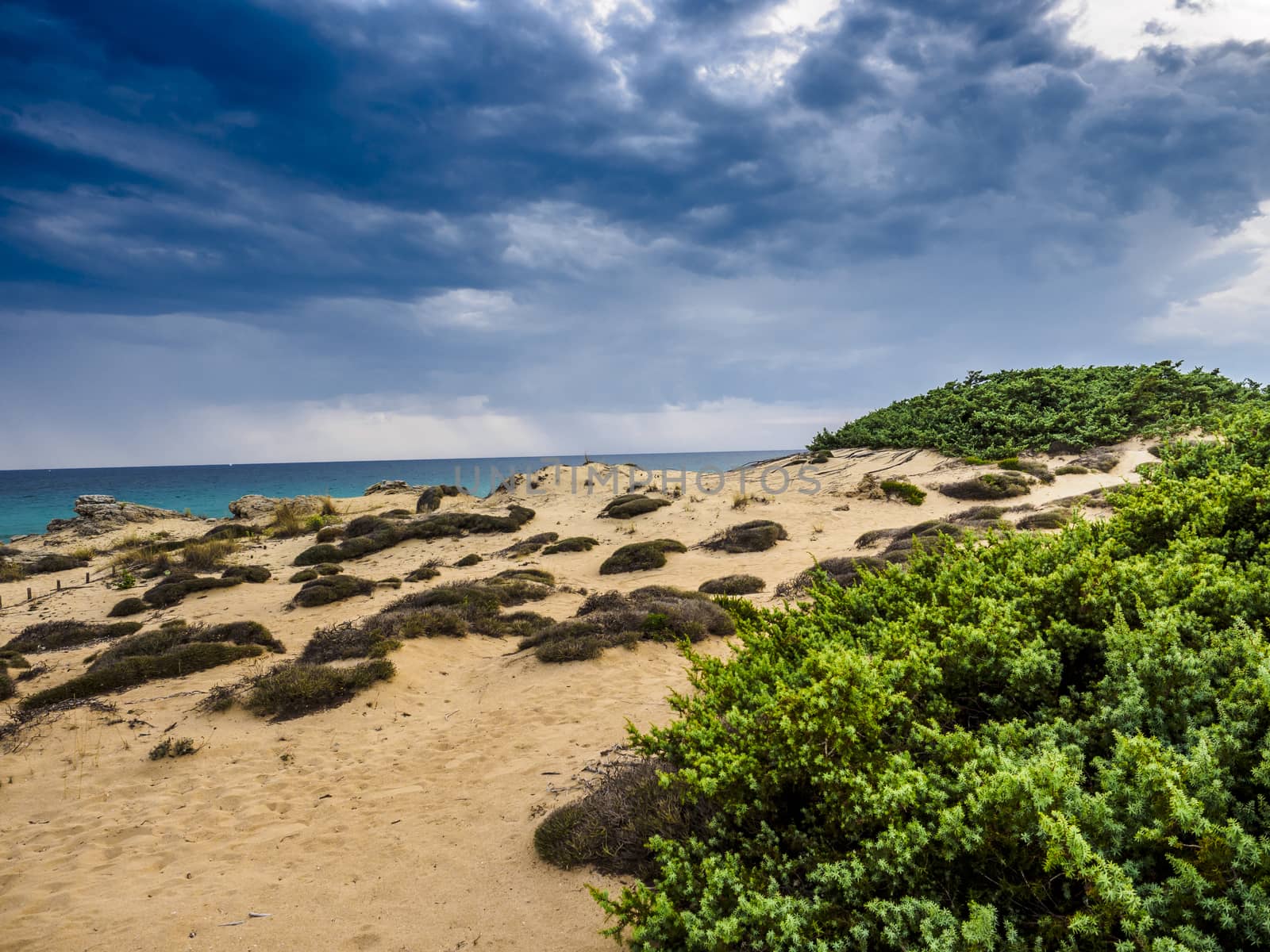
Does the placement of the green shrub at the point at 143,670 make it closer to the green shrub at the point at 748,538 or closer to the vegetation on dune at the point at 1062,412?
the green shrub at the point at 748,538

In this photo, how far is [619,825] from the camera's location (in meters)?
4.95

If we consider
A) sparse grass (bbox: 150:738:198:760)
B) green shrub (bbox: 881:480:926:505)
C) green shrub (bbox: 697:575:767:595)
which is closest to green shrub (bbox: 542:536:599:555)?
green shrub (bbox: 697:575:767:595)

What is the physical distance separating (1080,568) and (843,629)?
5.31 feet

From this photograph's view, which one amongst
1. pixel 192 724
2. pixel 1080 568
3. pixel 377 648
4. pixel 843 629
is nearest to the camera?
pixel 1080 568

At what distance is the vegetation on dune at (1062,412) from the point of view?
25938 millimetres

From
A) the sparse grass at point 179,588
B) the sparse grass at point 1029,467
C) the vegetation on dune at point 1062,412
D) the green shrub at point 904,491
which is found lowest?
the sparse grass at point 179,588

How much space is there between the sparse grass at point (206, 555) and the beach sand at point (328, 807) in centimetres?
645

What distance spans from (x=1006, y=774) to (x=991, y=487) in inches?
859

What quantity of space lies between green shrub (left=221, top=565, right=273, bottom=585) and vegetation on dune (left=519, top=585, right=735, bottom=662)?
10.1 m

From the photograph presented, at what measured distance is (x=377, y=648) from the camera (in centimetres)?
1035

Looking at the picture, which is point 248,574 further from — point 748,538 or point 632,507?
point 748,538

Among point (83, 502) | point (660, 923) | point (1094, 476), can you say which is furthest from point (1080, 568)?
point (83, 502)

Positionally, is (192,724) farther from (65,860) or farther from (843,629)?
(843,629)

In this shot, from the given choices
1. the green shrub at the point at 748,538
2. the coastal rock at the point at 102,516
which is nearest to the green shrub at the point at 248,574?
the green shrub at the point at 748,538
